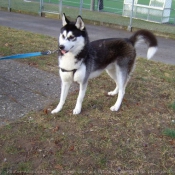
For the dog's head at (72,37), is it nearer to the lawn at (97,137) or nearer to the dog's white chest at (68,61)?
the dog's white chest at (68,61)

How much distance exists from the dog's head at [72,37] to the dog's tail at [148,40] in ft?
3.99

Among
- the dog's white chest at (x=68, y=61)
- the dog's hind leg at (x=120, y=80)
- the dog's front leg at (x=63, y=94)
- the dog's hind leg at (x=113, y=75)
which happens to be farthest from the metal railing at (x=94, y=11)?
the dog's white chest at (x=68, y=61)

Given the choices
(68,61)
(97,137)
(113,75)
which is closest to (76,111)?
(97,137)

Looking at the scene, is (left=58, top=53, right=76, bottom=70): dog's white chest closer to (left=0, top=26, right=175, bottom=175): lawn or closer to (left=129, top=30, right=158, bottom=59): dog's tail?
(left=0, top=26, right=175, bottom=175): lawn

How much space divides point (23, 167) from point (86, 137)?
93cm

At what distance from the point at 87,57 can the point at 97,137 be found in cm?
115

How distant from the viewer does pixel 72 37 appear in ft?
11.0

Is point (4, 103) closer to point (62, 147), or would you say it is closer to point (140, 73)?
point (62, 147)

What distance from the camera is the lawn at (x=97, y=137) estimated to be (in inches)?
115

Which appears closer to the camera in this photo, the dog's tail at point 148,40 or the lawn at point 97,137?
the lawn at point 97,137

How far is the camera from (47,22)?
1273cm

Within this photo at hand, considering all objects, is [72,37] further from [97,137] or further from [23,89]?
[23,89]

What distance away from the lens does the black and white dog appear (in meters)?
3.40

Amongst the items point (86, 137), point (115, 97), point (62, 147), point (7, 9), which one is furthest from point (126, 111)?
point (7, 9)
